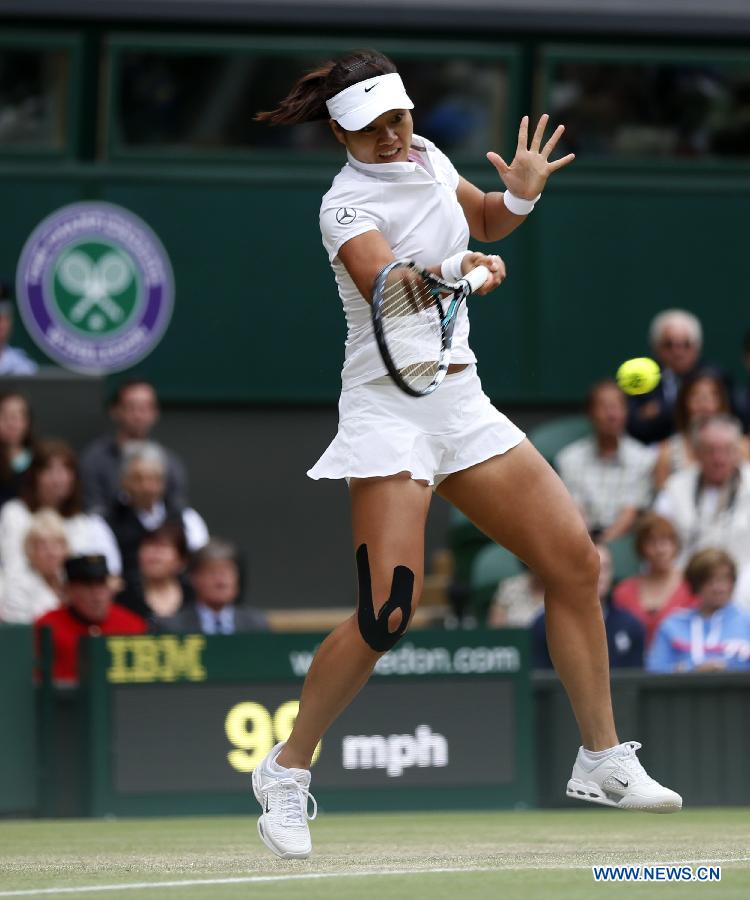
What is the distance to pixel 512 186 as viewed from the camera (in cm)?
573

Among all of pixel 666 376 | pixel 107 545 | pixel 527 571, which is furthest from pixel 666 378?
pixel 107 545

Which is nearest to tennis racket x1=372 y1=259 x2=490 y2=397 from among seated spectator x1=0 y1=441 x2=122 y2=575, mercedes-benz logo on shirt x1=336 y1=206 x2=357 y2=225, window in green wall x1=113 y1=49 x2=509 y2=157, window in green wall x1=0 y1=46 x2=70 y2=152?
mercedes-benz logo on shirt x1=336 y1=206 x2=357 y2=225

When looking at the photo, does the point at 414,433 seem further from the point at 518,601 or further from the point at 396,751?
the point at 518,601

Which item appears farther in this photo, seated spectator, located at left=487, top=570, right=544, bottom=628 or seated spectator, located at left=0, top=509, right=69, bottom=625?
A: seated spectator, located at left=487, top=570, right=544, bottom=628

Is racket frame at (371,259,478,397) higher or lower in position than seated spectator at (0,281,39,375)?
lower

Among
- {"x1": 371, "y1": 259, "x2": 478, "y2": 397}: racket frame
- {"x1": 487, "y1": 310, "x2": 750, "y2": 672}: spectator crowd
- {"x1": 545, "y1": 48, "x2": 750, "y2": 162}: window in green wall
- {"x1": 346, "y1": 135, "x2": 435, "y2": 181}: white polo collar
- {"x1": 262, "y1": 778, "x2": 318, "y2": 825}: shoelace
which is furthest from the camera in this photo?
{"x1": 545, "y1": 48, "x2": 750, "y2": 162}: window in green wall

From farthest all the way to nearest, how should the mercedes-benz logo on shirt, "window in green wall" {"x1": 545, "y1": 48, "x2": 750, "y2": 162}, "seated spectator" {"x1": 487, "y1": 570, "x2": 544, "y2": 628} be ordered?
"window in green wall" {"x1": 545, "y1": 48, "x2": 750, "y2": 162}
"seated spectator" {"x1": 487, "y1": 570, "x2": 544, "y2": 628}
the mercedes-benz logo on shirt

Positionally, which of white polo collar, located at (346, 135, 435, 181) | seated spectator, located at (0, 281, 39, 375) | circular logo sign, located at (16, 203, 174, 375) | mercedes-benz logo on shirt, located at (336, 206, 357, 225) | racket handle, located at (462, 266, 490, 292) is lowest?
racket handle, located at (462, 266, 490, 292)

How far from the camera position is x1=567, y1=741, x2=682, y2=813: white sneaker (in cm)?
551

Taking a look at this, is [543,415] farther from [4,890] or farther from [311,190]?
[4,890]

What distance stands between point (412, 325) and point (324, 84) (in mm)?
734

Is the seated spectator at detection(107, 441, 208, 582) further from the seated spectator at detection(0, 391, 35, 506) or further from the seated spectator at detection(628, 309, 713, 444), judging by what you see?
the seated spectator at detection(628, 309, 713, 444)

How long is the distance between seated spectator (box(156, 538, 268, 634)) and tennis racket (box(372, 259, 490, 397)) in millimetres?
3873

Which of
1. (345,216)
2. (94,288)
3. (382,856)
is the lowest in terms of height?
(382,856)
